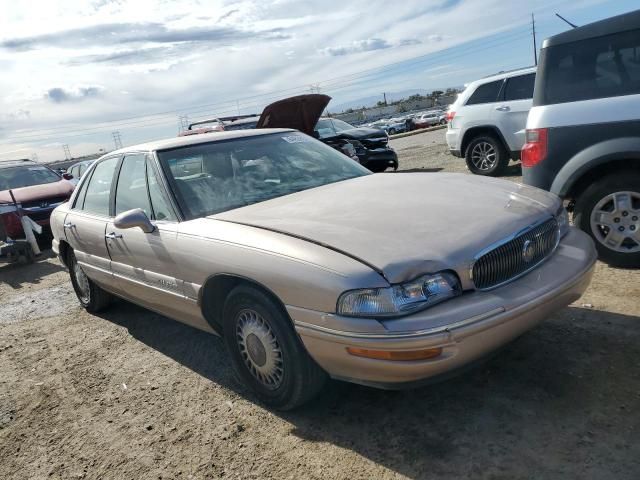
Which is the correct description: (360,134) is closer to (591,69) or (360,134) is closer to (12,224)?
(12,224)

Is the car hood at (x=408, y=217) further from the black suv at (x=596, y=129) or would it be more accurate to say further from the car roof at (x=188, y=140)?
the black suv at (x=596, y=129)

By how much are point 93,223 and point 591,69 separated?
4.38 meters

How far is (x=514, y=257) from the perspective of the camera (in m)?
2.80

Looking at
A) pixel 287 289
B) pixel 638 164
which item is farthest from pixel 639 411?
pixel 638 164

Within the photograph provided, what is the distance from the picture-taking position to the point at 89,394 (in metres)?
3.80

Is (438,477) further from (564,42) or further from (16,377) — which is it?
(564,42)

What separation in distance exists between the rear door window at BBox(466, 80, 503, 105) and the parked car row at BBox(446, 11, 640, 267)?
5319 mm

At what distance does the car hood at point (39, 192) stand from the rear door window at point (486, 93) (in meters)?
7.94

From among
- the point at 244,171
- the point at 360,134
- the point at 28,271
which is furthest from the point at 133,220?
the point at 360,134

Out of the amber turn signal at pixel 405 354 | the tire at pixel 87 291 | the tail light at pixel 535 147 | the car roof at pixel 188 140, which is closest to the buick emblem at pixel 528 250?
the amber turn signal at pixel 405 354

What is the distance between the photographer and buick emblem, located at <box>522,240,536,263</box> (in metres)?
2.85

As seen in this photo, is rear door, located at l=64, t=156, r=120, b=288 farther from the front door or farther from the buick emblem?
the buick emblem

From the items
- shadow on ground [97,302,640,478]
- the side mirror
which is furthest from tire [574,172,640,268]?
the side mirror

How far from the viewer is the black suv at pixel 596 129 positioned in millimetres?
4305
